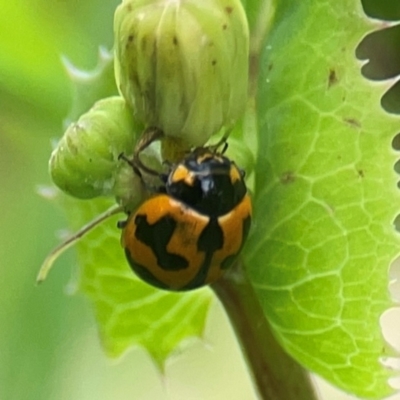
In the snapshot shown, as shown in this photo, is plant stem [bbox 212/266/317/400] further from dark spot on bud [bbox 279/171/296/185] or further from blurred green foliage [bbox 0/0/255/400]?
blurred green foliage [bbox 0/0/255/400]

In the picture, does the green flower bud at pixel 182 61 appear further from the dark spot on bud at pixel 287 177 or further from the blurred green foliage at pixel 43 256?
the blurred green foliage at pixel 43 256

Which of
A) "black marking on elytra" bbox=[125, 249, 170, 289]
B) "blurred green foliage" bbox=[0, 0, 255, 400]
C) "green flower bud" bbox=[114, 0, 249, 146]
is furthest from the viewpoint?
"blurred green foliage" bbox=[0, 0, 255, 400]

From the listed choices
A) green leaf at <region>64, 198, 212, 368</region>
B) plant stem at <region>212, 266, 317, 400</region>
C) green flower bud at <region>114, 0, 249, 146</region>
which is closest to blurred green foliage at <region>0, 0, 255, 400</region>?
green leaf at <region>64, 198, 212, 368</region>

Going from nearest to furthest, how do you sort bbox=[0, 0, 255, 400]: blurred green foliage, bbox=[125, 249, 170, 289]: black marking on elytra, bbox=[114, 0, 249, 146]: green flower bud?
bbox=[114, 0, 249, 146]: green flower bud < bbox=[125, 249, 170, 289]: black marking on elytra < bbox=[0, 0, 255, 400]: blurred green foliage

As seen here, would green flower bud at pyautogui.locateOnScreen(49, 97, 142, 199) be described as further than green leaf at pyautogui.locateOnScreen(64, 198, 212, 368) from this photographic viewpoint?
No

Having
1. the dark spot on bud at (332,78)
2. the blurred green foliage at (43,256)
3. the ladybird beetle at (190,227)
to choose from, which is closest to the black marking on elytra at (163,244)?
the ladybird beetle at (190,227)

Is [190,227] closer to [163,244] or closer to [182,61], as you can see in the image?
[163,244]

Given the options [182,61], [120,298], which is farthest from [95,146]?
[120,298]
